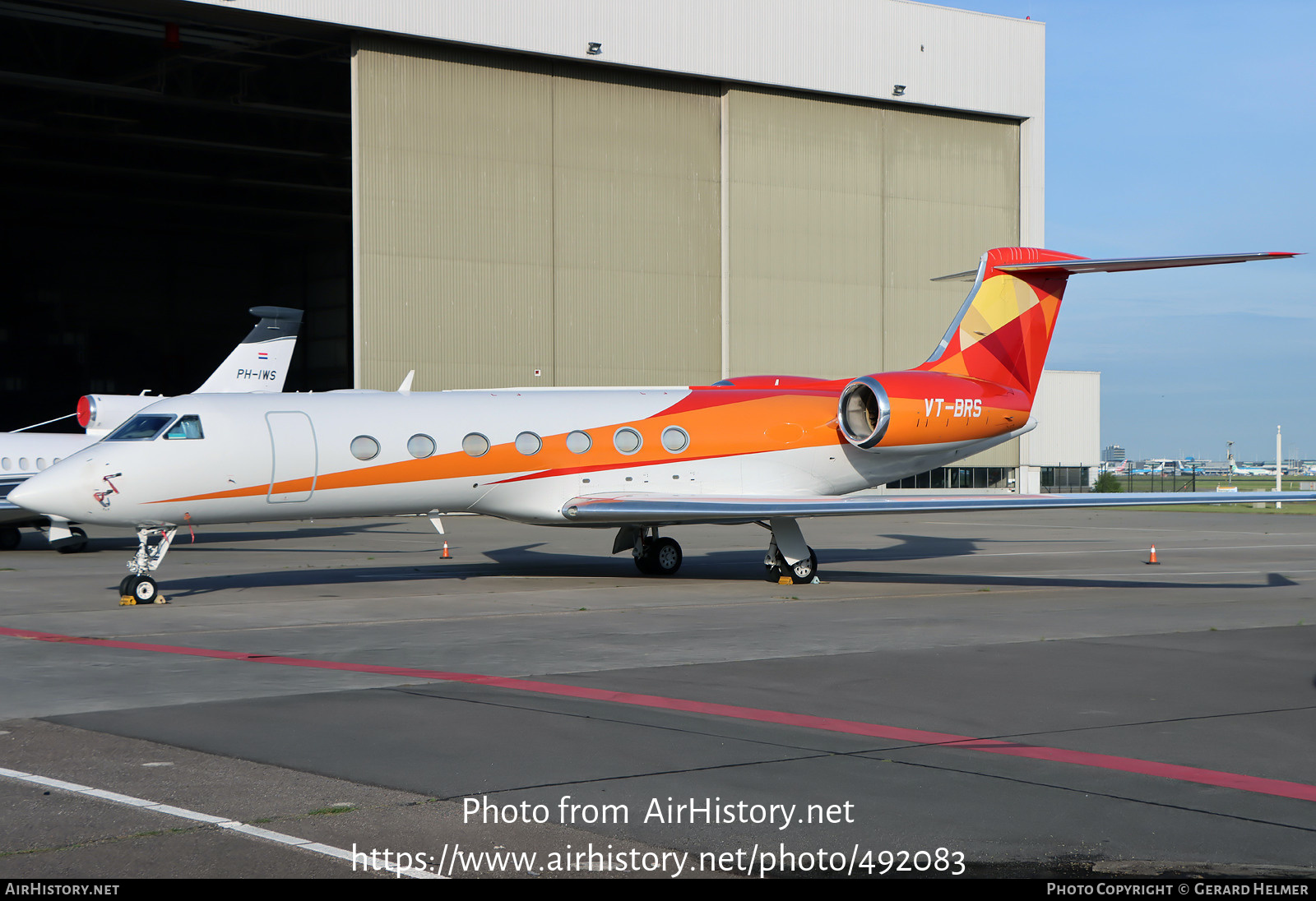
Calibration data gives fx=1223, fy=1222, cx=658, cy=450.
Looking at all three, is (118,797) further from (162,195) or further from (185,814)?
(162,195)

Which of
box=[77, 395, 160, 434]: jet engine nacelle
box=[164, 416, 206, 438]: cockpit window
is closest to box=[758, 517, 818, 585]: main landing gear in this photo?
A: box=[164, 416, 206, 438]: cockpit window

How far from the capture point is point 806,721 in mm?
8086

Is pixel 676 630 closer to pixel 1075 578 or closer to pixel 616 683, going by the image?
pixel 616 683

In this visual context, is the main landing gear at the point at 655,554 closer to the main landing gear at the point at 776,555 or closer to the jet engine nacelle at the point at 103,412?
the main landing gear at the point at 776,555

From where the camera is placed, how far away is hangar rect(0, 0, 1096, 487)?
119 ft

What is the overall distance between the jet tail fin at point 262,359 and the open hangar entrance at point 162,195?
30.2 feet

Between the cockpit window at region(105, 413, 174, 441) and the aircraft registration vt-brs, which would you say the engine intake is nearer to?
the aircraft registration vt-brs

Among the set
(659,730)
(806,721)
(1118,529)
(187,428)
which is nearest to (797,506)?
(187,428)

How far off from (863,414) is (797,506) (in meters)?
3.22

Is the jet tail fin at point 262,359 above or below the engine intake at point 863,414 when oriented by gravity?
above

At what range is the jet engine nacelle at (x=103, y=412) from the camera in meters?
24.5

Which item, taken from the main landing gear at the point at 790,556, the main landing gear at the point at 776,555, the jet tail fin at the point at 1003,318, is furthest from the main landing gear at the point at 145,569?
the jet tail fin at the point at 1003,318

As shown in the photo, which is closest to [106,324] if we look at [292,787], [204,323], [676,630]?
[204,323]
